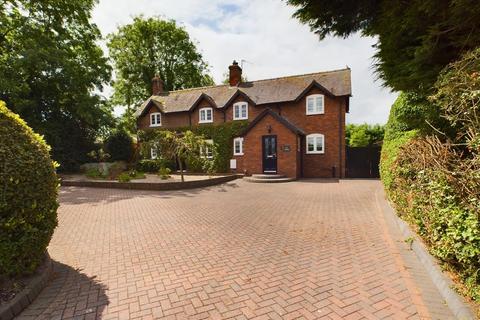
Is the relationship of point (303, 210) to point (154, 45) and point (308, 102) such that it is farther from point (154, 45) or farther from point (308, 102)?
point (154, 45)

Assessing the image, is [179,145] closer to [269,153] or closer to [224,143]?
[224,143]

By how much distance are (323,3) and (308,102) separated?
47.7 ft

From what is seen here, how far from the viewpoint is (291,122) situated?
20.2 meters

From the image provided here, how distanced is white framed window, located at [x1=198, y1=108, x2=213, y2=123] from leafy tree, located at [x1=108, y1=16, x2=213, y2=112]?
16747 millimetres

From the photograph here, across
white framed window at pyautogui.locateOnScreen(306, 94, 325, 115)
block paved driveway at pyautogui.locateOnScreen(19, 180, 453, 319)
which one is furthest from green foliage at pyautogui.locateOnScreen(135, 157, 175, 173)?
block paved driveway at pyautogui.locateOnScreen(19, 180, 453, 319)

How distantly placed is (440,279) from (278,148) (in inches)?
581

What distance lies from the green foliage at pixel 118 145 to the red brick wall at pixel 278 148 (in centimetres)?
1166

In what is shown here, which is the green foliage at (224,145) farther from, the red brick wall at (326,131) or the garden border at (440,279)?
the garden border at (440,279)

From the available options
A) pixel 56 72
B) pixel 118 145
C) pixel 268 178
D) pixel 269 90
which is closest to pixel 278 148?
pixel 268 178

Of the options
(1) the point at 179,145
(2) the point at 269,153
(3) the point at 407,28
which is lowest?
(2) the point at 269,153

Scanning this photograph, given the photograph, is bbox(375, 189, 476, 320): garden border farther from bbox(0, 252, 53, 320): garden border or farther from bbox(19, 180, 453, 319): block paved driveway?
bbox(0, 252, 53, 320): garden border

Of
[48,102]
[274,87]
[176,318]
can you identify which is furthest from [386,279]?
[48,102]

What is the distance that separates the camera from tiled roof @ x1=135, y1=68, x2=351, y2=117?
64.4ft

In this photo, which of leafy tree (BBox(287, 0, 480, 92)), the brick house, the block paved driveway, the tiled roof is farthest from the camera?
the tiled roof
